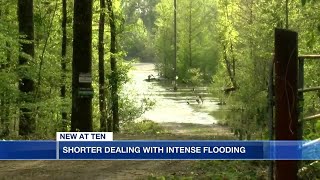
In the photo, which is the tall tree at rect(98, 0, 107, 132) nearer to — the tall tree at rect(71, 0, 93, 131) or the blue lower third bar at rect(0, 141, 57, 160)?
the tall tree at rect(71, 0, 93, 131)

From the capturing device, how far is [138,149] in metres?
5.91

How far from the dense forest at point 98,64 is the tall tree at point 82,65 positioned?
0.07 ft

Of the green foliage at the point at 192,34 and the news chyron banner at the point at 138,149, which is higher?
the green foliage at the point at 192,34

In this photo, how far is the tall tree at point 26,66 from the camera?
1238 centimetres

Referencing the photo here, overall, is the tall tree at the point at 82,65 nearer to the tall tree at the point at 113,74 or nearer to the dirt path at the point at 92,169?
the dirt path at the point at 92,169

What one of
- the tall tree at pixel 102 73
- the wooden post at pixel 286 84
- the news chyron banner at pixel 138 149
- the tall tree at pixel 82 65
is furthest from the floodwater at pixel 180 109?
the wooden post at pixel 286 84

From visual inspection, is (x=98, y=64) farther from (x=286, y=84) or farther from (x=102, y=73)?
(x=286, y=84)

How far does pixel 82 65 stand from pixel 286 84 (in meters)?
6.27

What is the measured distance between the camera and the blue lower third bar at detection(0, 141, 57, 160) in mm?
6258

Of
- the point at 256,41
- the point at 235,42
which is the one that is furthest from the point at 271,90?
the point at 235,42

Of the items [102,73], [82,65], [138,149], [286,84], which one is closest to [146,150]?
[138,149]

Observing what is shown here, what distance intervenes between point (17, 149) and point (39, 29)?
11.3 meters

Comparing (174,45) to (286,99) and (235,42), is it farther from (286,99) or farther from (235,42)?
(286,99)

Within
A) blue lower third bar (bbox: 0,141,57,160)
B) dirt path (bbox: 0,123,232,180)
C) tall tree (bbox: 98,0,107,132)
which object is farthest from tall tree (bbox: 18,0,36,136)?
blue lower third bar (bbox: 0,141,57,160)
